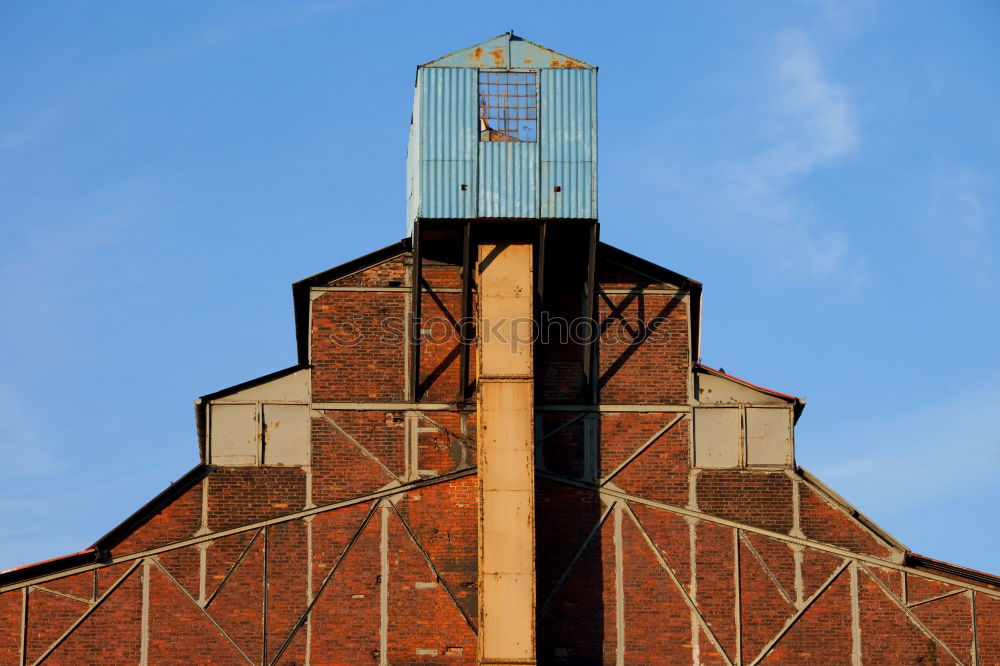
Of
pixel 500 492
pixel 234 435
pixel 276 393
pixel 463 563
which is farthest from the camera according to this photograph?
pixel 276 393

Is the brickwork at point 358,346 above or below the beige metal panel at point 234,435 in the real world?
above

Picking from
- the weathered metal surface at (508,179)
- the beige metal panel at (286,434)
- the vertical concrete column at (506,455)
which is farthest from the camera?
the beige metal panel at (286,434)

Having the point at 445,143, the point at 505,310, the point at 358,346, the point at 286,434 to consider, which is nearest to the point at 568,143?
the point at 445,143

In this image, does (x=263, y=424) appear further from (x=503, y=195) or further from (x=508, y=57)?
(x=508, y=57)

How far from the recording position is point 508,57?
4550 cm

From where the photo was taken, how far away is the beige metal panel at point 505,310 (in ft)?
146

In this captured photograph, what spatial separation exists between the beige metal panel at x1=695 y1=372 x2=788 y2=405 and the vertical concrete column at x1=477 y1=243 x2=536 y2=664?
417 cm

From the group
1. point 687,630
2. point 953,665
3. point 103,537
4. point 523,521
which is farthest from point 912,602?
point 103,537

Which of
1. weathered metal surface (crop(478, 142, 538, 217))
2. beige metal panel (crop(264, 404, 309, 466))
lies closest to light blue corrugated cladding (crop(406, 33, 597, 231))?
weathered metal surface (crop(478, 142, 538, 217))

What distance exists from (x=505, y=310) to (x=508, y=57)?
5.80m

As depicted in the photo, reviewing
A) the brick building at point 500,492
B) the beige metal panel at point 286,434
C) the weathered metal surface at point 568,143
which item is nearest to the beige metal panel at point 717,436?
the brick building at point 500,492

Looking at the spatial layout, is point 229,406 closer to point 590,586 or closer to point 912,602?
point 590,586

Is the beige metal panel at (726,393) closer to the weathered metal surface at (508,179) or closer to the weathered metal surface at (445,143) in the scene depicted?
the weathered metal surface at (508,179)

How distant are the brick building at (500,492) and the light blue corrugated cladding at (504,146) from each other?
5cm
